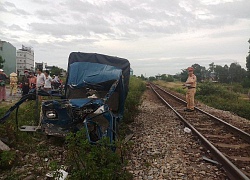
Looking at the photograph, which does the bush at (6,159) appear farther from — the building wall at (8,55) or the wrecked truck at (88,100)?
the building wall at (8,55)

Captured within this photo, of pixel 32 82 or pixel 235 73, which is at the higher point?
pixel 235 73

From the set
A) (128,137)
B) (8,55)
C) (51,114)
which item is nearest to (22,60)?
(8,55)

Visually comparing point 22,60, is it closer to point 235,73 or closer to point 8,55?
point 8,55

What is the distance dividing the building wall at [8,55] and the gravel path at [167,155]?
31.1 metres

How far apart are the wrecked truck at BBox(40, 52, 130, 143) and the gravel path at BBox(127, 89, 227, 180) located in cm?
82

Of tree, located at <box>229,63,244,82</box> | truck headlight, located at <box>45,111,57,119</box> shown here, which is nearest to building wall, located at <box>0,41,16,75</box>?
truck headlight, located at <box>45,111,57,119</box>

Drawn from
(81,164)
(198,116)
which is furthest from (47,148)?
(198,116)

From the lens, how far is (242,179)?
4445 millimetres

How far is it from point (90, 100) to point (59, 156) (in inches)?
55.0

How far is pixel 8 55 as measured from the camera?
118ft

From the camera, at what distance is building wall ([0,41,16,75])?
115 feet

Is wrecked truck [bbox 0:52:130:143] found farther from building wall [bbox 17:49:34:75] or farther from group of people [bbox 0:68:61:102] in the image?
building wall [bbox 17:49:34:75]

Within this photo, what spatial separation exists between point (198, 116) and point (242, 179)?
698cm

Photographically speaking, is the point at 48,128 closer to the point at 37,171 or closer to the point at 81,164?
the point at 37,171
